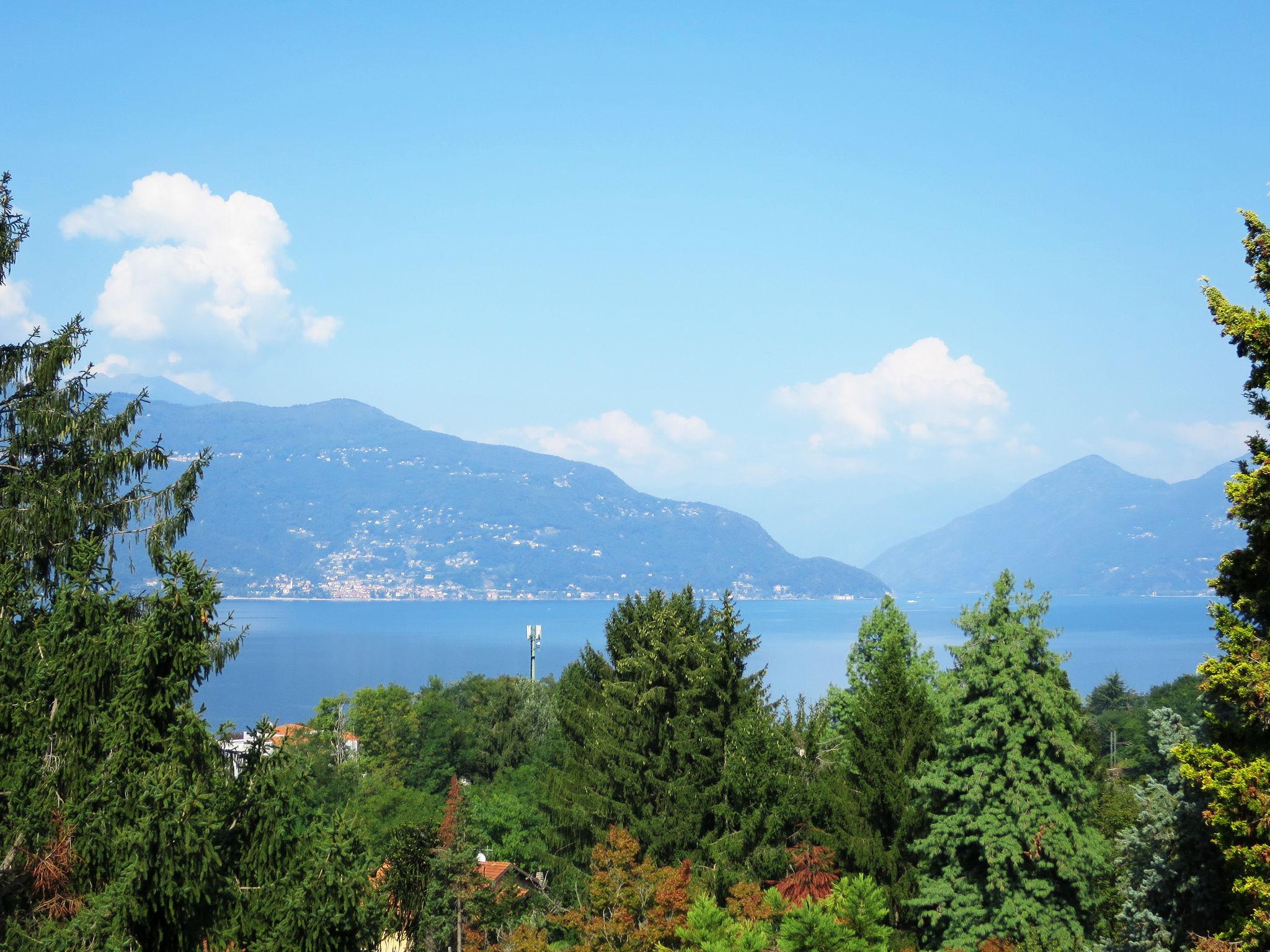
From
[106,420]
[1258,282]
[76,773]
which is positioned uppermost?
[1258,282]

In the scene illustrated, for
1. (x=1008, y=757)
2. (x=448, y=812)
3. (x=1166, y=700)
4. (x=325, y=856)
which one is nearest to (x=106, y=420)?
(x=325, y=856)

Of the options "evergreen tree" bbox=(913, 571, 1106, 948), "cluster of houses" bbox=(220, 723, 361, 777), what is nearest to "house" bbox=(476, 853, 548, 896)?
"cluster of houses" bbox=(220, 723, 361, 777)

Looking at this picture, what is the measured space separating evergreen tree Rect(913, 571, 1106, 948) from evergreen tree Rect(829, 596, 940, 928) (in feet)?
3.56

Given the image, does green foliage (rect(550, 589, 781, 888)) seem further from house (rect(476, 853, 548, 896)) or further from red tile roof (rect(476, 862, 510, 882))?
red tile roof (rect(476, 862, 510, 882))

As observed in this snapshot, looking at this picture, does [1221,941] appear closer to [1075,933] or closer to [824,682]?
[1075,933]

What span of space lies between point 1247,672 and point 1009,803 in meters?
11.3

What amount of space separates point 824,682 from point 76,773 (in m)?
124

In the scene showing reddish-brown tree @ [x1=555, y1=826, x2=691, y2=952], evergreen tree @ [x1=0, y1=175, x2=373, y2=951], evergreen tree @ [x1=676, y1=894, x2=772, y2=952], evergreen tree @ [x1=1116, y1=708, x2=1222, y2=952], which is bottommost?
reddish-brown tree @ [x1=555, y1=826, x2=691, y2=952]

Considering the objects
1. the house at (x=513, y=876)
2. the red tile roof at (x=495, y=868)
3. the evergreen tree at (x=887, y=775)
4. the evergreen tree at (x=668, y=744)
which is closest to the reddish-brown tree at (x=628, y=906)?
the evergreen tree at (x=668, y=744)

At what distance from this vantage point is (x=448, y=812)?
36281 millimetres

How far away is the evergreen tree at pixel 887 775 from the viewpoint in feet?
78.6

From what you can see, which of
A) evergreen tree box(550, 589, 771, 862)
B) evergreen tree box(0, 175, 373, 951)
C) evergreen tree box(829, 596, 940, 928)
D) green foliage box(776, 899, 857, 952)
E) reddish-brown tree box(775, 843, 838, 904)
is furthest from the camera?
evergreen tree box(550, 589, 771, 862)

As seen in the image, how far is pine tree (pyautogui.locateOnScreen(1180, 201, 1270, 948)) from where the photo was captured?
10977 millimetres

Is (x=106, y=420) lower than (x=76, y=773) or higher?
→ higher
